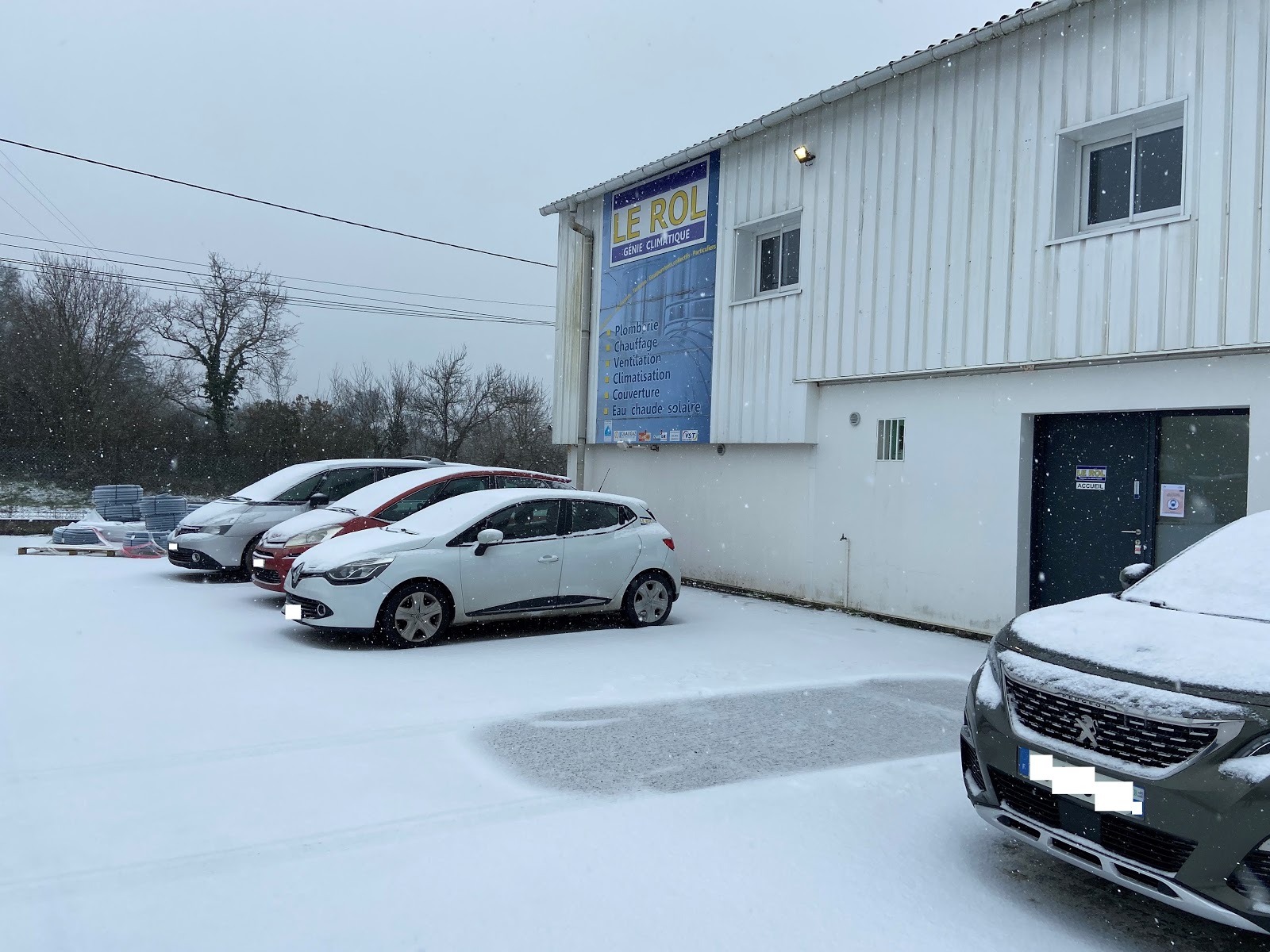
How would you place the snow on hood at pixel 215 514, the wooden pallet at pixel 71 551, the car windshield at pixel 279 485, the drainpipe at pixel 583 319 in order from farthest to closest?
1. the drainpipe at pixel 583 319
2. the wooden pallet at pixel 71 551
3. the car windshield at pixel 279 485
4. the snow on hood at pixel 215 514

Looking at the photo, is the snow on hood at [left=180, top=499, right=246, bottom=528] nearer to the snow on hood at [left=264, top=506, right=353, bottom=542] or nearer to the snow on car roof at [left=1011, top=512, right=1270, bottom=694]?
the snow on hood at [left=264, top=506, right=353, bottom=542]

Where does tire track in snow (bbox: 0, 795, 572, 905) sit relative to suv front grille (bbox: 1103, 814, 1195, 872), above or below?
below

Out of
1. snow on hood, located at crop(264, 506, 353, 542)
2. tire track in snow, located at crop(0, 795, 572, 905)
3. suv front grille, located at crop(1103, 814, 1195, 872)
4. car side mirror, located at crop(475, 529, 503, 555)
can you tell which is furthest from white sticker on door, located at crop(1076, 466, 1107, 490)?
snow on hood, located at crop(264, 506, 353, 542)

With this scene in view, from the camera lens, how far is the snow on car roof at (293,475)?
12.3 metres

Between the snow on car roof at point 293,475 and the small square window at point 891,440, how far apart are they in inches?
222

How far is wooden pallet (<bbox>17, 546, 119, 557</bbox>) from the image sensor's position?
14906 mm

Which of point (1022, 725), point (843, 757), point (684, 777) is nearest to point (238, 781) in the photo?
point (684, 777)

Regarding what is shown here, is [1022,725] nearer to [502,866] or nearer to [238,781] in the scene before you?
[502,866]

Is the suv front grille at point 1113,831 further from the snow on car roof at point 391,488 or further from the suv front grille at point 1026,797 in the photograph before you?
the snow on car roof at point 391,488

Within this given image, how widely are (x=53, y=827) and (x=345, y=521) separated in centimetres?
653

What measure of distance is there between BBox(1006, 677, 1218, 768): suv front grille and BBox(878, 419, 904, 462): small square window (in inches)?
276

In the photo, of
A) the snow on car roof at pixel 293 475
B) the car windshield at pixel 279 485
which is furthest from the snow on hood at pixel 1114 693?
the car windshield at pixel 279 485

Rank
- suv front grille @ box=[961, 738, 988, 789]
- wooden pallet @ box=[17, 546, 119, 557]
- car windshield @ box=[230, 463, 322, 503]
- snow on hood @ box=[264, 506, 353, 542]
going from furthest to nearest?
wooden pallet @ box=[17, 546, 119, 557] < car windshield @ box=[230, 463, 322, 503] < snow on hood @ box=[264, 506, 353, 542] < suv front grille @ box=[961, 738, 988, 789]

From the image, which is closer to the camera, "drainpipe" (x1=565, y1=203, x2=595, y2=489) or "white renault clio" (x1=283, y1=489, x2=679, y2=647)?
"white renault clio" (x1=283, y1=489, x2=679, y2=647)
